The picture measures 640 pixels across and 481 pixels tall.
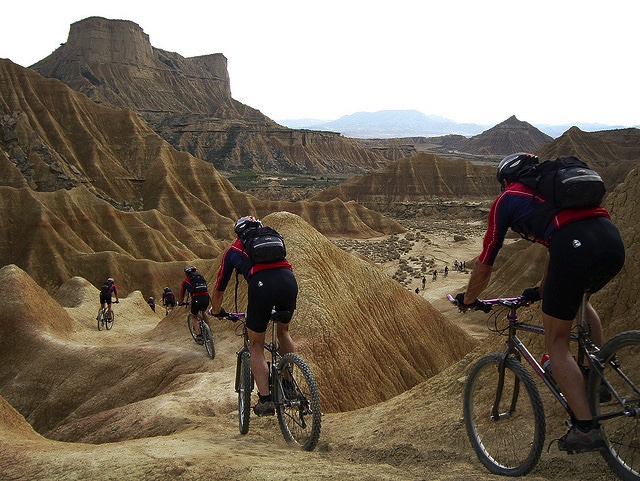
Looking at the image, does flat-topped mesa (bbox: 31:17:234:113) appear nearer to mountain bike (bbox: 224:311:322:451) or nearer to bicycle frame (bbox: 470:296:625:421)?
mountain bike (bbox: 224:311:322:451)

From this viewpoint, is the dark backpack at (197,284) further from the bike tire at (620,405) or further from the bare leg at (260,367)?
the bike tire at (620,405)

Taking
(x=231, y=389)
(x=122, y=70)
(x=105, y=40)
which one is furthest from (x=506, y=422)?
(x=105, y=40)

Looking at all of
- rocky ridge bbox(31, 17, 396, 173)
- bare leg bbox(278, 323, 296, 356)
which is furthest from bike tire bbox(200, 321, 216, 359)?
rocky ridge bbox(31, 17, 396, 173)

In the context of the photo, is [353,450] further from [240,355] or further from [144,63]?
[144,63]

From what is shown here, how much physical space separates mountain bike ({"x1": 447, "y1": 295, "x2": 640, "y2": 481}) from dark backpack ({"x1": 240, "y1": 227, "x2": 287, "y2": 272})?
81.9 inches

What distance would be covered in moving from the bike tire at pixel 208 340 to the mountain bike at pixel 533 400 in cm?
826

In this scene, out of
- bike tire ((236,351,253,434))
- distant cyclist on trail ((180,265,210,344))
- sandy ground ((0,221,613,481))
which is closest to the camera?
sandy ground ((0,221,613,481))

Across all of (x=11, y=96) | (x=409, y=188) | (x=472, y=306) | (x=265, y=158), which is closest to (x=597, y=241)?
(x=472, y=306)

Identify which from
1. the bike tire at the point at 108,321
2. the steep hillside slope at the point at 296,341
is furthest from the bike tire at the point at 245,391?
the bike tire at the point at 108,321

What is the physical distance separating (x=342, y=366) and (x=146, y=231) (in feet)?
131

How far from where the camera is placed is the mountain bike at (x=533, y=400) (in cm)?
397

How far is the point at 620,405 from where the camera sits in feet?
13.0

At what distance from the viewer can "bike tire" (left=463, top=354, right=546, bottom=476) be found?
14.8ft

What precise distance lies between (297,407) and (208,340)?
7224mm
